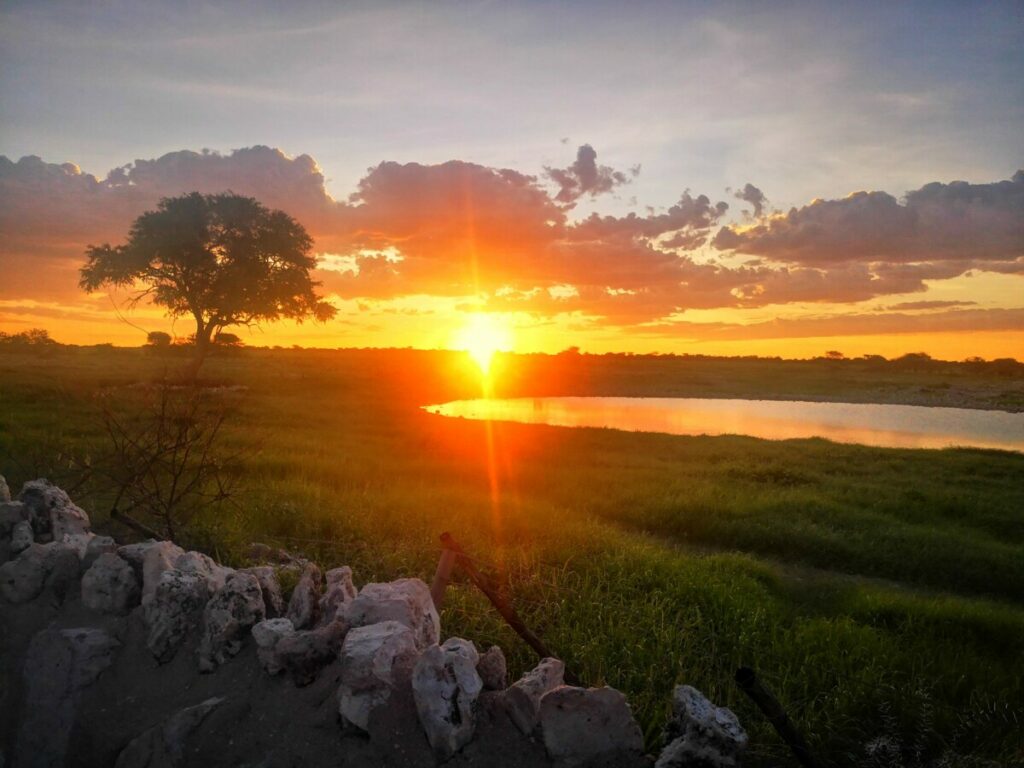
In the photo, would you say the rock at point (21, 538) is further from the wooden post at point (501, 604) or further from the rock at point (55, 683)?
the wooden post at point (501, 604)

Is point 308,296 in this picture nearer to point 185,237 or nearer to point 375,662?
point 185,237

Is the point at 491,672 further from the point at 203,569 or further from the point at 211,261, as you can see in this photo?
the point at 211,261

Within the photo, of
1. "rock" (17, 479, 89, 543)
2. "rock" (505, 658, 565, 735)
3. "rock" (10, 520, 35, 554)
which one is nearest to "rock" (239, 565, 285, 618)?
"rock" (505, 658, 565, 735)

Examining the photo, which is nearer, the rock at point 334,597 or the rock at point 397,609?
the rock at point 397,609

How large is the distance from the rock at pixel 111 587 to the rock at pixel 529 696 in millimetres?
3481

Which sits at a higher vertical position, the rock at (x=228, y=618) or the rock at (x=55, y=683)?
the rock at (x=228, y=618)

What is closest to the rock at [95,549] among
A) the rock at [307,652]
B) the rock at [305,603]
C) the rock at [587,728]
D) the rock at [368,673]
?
the rock at [305,603]

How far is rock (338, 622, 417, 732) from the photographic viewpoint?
391 cm

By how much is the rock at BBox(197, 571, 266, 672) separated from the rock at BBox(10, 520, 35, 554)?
293 centimetres

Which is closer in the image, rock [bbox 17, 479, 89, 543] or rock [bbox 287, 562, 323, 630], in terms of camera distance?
rock [bbox 287, 562, 323, 630]

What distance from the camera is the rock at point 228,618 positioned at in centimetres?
468

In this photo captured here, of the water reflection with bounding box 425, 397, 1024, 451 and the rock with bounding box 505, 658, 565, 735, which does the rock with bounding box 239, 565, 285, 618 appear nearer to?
the rock with bounding box 505, 658, 565, 735

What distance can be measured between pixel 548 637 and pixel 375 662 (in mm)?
2603

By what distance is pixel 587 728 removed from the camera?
3.74 meters
